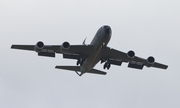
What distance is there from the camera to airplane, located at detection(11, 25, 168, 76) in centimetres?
4559

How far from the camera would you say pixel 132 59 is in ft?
160

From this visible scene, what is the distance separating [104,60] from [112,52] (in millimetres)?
1578

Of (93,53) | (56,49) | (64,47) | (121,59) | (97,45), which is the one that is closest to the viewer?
(97,45)

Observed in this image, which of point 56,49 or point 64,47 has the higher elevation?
point 64,47

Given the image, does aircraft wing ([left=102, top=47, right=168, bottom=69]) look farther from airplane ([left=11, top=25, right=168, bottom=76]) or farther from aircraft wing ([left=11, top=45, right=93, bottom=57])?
aircraft wing ([left=11, top=45, right=93, bottom=57])

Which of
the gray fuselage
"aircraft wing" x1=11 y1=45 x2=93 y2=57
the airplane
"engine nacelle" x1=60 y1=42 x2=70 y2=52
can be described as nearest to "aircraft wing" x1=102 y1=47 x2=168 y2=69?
the airplane

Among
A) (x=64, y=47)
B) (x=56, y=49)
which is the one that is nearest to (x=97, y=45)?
(x=64, y=47)

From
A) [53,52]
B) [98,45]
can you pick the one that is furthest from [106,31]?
[53,52]

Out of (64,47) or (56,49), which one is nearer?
(64,47)

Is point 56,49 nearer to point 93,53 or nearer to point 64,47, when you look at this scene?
point 64,47

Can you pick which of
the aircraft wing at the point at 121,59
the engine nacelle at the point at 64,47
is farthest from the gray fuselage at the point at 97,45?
the engine nacelle at the point at 64,47

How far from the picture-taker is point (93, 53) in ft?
156

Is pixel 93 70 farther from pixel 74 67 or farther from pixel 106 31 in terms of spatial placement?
pixel 106 31

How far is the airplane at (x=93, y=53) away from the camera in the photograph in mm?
45594
